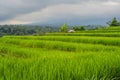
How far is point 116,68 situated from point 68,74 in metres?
1.44

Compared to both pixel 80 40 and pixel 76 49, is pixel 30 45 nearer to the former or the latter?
pixel 80 40

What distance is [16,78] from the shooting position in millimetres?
3871

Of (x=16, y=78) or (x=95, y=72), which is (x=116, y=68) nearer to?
(x=95, y=72)

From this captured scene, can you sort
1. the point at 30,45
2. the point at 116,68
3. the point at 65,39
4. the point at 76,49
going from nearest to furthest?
the point at 116,68 → the point at 76,49 → the point at 30,45 → the point at 65,39

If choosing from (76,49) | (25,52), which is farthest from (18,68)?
(76,49)

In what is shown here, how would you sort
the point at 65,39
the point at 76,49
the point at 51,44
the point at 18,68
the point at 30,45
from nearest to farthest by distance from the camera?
the point at 18,68 → the point at 76,49 → the point at 51,44 → the point at 30,45 → the point at 65,39

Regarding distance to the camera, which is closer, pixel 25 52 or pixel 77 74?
pixel 77 74

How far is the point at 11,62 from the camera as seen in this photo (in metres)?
5.18

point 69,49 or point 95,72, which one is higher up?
point 95,72

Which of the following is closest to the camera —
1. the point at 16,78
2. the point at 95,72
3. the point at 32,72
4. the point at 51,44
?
the point at 16,78

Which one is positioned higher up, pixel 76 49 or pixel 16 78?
pixel 16 78

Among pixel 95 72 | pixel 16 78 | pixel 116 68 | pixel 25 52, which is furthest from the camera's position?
pixel 25 52

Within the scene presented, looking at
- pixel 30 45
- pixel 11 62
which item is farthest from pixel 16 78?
pixel 30 45

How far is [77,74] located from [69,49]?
35.8ft
